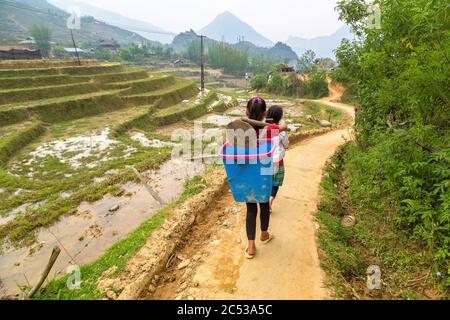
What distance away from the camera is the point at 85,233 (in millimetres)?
6969

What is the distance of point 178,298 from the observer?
3.11m

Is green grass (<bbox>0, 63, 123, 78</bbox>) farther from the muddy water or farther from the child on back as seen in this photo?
the child on back

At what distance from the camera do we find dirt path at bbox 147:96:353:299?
3.08 metres

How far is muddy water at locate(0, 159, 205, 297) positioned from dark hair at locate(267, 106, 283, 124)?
196 inches

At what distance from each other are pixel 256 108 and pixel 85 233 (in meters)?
6.13

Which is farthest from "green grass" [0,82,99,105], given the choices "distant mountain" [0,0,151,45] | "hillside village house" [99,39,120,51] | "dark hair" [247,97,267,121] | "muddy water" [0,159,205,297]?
"hillside village house" [99,39,120,51]

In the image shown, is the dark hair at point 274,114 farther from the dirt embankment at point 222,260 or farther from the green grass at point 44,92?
the green grass at point 44,92

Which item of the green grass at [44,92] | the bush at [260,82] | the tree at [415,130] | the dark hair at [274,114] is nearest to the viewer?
the tree at [415,130]

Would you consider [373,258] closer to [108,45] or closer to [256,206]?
[256,206]

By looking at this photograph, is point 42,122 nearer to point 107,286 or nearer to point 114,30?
point 107,286

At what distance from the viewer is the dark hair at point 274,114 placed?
147 inches

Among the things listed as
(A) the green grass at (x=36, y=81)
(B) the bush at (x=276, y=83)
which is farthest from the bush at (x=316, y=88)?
(A) the green grass at (x=36, y=81)

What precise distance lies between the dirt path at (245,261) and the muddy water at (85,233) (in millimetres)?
3088

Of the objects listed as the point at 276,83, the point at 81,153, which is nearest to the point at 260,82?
the point at 276,83
